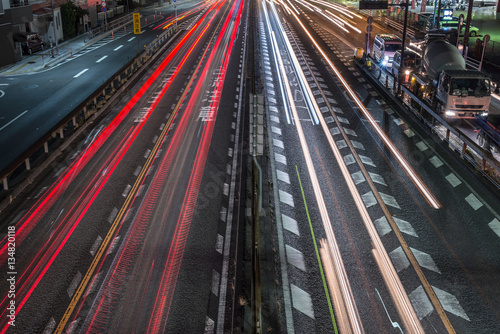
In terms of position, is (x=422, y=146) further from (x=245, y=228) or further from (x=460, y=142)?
(x=245, y=228)

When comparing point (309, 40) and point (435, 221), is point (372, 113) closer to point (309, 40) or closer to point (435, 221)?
point (435, 221)

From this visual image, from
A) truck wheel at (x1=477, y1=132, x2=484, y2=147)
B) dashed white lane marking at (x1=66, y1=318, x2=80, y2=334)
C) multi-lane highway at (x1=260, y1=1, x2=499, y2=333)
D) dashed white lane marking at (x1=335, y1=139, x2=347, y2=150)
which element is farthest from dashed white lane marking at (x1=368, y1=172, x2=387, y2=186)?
dashed white lane marking at (x1=66, y1=318, x2=80, y2=334)

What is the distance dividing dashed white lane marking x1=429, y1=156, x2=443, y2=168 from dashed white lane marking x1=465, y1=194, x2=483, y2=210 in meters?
3.28

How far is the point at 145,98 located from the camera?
35281mm

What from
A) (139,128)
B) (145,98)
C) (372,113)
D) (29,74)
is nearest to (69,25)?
(29,74)

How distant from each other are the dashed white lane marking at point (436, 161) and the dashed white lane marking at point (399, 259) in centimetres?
801

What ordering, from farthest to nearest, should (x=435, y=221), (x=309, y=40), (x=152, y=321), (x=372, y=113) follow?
(x=309, y=40)
(x=372, y=113)
(x=435, y=221)
(x=152, y=321)

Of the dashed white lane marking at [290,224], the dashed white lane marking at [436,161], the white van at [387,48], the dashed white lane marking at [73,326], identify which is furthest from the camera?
the white van at [387,48]

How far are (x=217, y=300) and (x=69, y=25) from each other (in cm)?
5775

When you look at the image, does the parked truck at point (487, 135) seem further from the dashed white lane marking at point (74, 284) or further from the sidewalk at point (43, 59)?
the sidewalk at point (43, 59)

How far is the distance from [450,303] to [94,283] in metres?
10.0

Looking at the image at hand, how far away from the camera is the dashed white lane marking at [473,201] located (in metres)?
19.5

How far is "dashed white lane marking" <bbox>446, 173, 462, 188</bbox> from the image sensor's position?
21.5m

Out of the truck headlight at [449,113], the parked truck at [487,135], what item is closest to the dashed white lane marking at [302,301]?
the parked truck at [487,135]
